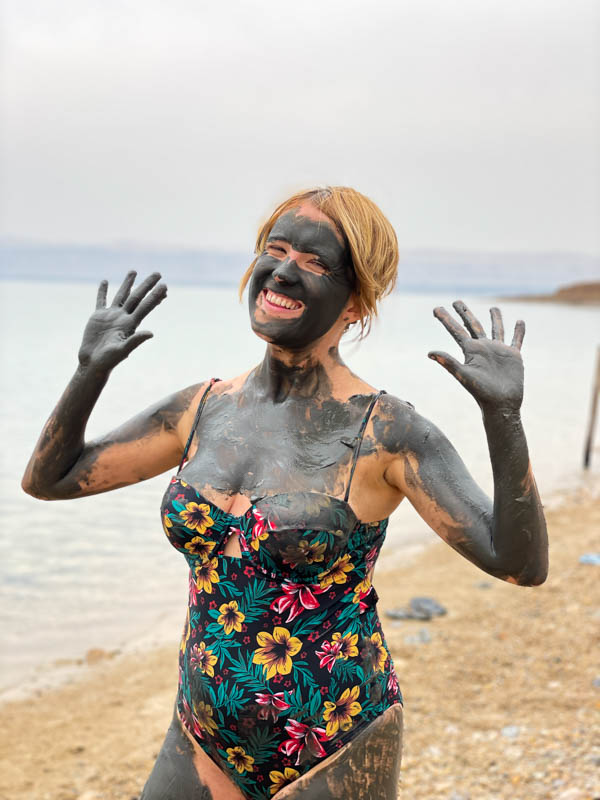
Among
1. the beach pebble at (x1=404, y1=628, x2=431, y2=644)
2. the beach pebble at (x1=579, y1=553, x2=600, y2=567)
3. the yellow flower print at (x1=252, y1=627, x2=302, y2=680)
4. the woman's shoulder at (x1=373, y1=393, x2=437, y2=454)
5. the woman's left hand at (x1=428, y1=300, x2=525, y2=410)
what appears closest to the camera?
the woman's left hand at (x1=428, y1=300, x2=525, y2=410)

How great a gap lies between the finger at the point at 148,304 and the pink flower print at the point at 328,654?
1.18 metres

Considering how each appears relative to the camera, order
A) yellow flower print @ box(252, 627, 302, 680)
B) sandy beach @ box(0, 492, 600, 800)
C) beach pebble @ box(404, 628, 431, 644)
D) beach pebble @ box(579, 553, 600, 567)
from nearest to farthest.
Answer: yellow flower print @ box(252, 627, 302, 680) < sandy beach @ box(0, 492, 600, 800) < beach pebble @ box(404, 628, 431, 644) < beach pebble @ box(579, 553, 600, 567)

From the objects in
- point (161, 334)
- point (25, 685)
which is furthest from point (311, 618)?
point (161, 334)

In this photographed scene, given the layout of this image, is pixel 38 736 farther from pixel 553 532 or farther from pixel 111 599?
pixel 553 532

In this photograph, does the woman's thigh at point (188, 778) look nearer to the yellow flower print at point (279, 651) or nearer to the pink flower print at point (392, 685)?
the yellow flower print at point (279, 651)

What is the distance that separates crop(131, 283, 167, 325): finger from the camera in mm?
2973

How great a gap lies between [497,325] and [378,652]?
1043 mm

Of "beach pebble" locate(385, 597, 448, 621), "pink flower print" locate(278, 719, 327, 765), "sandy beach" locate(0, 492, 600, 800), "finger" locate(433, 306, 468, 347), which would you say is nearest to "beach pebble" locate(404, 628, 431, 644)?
"sandy beach" locate(0, 492, 600, 800)

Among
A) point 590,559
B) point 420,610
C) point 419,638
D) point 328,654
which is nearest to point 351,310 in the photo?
point 328,654

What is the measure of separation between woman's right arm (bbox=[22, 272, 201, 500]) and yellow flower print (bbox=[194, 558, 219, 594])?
0.48 metres

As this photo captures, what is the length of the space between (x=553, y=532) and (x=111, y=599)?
5.83m

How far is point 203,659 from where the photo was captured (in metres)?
2.71

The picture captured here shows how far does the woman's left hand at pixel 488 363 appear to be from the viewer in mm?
2512

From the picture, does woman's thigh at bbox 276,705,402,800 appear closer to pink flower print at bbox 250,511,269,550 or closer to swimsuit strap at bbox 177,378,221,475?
pink flower print at bbox 250,511,269,550
